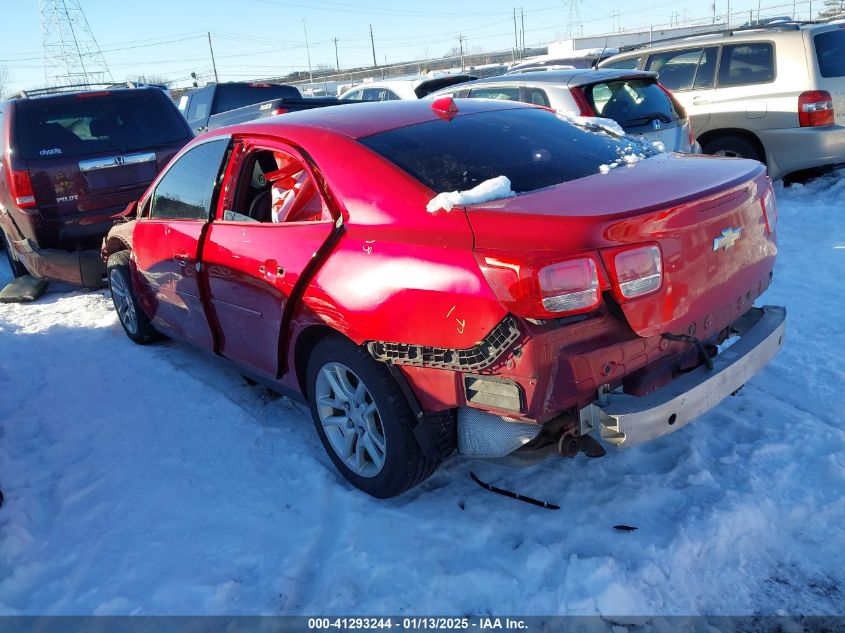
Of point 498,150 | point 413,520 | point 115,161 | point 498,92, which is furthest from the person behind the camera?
point 498,92

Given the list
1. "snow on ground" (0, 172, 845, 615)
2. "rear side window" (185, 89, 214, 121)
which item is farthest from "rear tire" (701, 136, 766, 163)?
"rear side window" (185, 89, 214, 121)

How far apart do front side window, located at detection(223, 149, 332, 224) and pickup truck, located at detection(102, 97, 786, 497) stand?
0.01 meters

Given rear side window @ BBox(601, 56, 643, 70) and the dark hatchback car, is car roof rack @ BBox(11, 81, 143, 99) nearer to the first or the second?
the dark hatchback car

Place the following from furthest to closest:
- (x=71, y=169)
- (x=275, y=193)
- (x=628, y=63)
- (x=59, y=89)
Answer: (x=628, y=63)
(x=59, y=89)
(x=71, y=169)
(x=275, y=193)

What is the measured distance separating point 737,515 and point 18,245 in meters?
6.67

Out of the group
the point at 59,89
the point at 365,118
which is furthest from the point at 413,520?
the point at 59,89

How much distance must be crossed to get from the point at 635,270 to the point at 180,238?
2818mm

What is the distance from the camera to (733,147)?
8086 mm

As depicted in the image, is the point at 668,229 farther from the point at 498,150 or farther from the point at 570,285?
the point at 498,150

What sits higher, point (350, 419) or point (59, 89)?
point (59, 89)

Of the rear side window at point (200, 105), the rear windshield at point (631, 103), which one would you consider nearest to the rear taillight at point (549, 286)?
the rear windshield at point (631, 103)

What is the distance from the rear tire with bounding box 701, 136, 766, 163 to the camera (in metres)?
7.93

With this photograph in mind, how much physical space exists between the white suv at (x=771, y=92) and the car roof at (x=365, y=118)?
5.19m

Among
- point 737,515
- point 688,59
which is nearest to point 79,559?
point 737,515
